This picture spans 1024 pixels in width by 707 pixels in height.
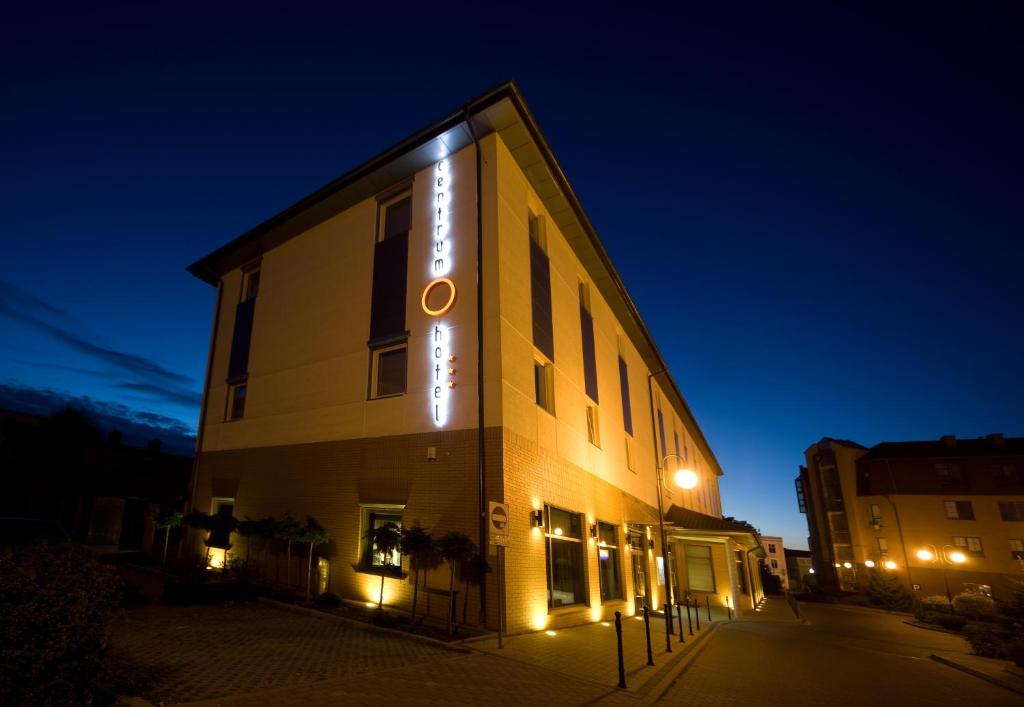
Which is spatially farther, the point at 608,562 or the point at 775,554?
the point at 775,554

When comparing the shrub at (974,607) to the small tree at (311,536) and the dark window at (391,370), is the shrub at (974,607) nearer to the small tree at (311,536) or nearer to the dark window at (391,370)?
the dark window at (391,370)

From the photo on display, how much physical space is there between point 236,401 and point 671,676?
1785cm

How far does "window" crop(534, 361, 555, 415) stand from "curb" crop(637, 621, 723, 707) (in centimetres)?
737

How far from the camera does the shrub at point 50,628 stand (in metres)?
4.35

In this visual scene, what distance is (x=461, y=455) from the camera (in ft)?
42.4

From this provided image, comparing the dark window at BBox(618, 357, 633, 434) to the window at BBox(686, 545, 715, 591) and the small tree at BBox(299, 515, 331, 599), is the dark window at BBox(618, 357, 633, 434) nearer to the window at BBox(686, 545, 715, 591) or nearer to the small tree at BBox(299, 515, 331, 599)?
the window at BBox(686, 545, 715, 591)

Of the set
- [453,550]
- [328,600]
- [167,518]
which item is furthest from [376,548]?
[167,518]

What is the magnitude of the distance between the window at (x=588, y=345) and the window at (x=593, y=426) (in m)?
0.44

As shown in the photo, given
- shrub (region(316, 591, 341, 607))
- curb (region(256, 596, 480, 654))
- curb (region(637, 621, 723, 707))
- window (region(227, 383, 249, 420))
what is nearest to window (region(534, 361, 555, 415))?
curb (region(637, 621, 723, 707))

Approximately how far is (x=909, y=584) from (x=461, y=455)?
2020 inches

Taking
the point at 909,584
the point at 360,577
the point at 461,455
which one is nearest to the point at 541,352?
the point at 461,455

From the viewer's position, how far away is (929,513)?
45.8 meters

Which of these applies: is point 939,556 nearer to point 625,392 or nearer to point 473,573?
point 625,392

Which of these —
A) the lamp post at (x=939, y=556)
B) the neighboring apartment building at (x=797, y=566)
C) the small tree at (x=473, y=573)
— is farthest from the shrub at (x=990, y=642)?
the neighboring apartment building at (x=797, y=566)
